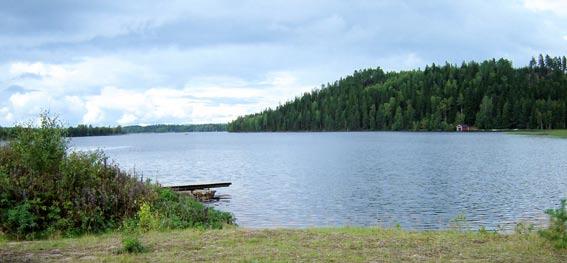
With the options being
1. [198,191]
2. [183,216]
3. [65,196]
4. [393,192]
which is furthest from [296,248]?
[393,192]

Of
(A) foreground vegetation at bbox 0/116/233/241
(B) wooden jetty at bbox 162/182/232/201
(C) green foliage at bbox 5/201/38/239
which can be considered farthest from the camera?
(B) wooden jetty at bbox 162/182/232/201

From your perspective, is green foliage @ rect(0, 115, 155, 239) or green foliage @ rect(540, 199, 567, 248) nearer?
green foliage @ rect(540, 199, 567, 248)

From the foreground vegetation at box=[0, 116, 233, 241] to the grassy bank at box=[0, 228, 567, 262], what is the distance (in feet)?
5.26

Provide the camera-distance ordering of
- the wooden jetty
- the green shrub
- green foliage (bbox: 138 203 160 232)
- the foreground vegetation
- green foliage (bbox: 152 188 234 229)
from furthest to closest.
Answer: the wooden jetty, green foliage (bbox: 152 188 234 229), the foreground vegetation, green foliage (bbox: 138 203 160 232), the green shrub

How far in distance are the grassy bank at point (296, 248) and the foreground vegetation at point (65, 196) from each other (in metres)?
1.60

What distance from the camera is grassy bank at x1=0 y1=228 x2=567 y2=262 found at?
10.6m

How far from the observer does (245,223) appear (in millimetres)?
27609

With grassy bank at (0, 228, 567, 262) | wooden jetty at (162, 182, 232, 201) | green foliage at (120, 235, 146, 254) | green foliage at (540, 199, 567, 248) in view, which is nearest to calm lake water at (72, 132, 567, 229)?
wooden jetty at (162, 182, 232, 201)

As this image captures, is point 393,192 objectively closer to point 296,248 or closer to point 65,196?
point 65,196

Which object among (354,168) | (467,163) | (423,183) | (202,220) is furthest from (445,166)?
(202,220)

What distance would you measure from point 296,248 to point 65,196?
7940mm

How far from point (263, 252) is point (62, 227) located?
6991mm

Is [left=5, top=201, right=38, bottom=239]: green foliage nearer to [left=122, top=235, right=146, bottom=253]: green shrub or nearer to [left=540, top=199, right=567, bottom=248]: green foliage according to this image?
[left=122, top=235, right=146, bottom=253]: green shrub

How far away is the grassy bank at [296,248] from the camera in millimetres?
10570
